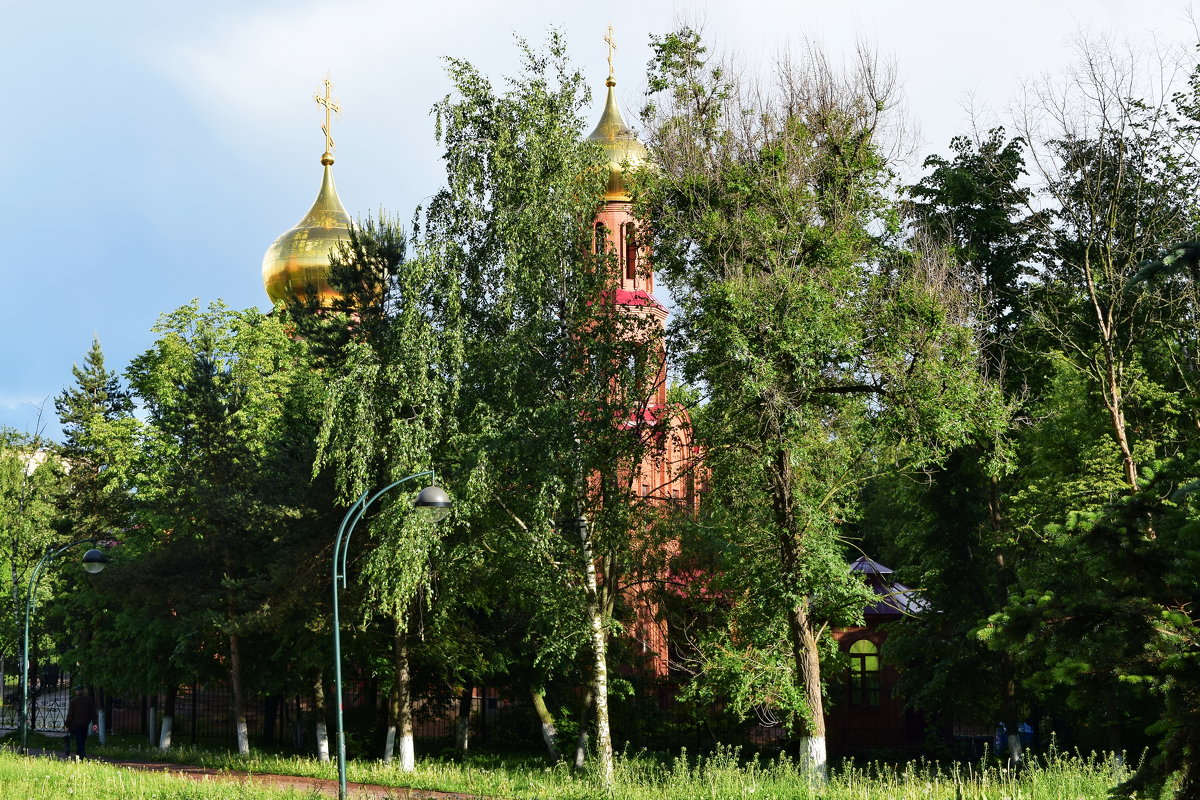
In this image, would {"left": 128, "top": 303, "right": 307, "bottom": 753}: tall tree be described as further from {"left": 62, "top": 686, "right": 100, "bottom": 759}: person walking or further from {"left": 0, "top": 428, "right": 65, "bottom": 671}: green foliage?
{"left": 0, "top": 428, "right": 65, "bottom": 671}: green foliage

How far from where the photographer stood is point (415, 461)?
21250mm

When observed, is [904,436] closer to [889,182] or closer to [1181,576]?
[889,182]

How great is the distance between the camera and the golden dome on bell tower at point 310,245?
4525 centimetres

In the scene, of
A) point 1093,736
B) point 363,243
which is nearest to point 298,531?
point 363,243

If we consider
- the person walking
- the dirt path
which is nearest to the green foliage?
the dirt path

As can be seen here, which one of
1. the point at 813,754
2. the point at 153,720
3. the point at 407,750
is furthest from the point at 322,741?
the point at 813,754

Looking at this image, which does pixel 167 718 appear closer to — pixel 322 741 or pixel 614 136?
pixel 322 741

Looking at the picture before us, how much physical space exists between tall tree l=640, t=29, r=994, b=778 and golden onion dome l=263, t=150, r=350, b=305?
26643mm

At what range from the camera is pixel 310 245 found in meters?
46.0

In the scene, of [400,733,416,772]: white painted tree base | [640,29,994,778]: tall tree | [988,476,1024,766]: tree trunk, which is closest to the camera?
[640,29,994,778]: tall tree

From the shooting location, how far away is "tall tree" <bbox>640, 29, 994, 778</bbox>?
60.0 feet

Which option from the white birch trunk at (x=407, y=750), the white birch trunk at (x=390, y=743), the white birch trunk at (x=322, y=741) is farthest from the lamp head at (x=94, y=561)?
the white birch trunk at (x=390, y=743)

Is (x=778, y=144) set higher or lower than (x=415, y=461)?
higher

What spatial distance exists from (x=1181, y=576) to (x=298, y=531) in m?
20.5
